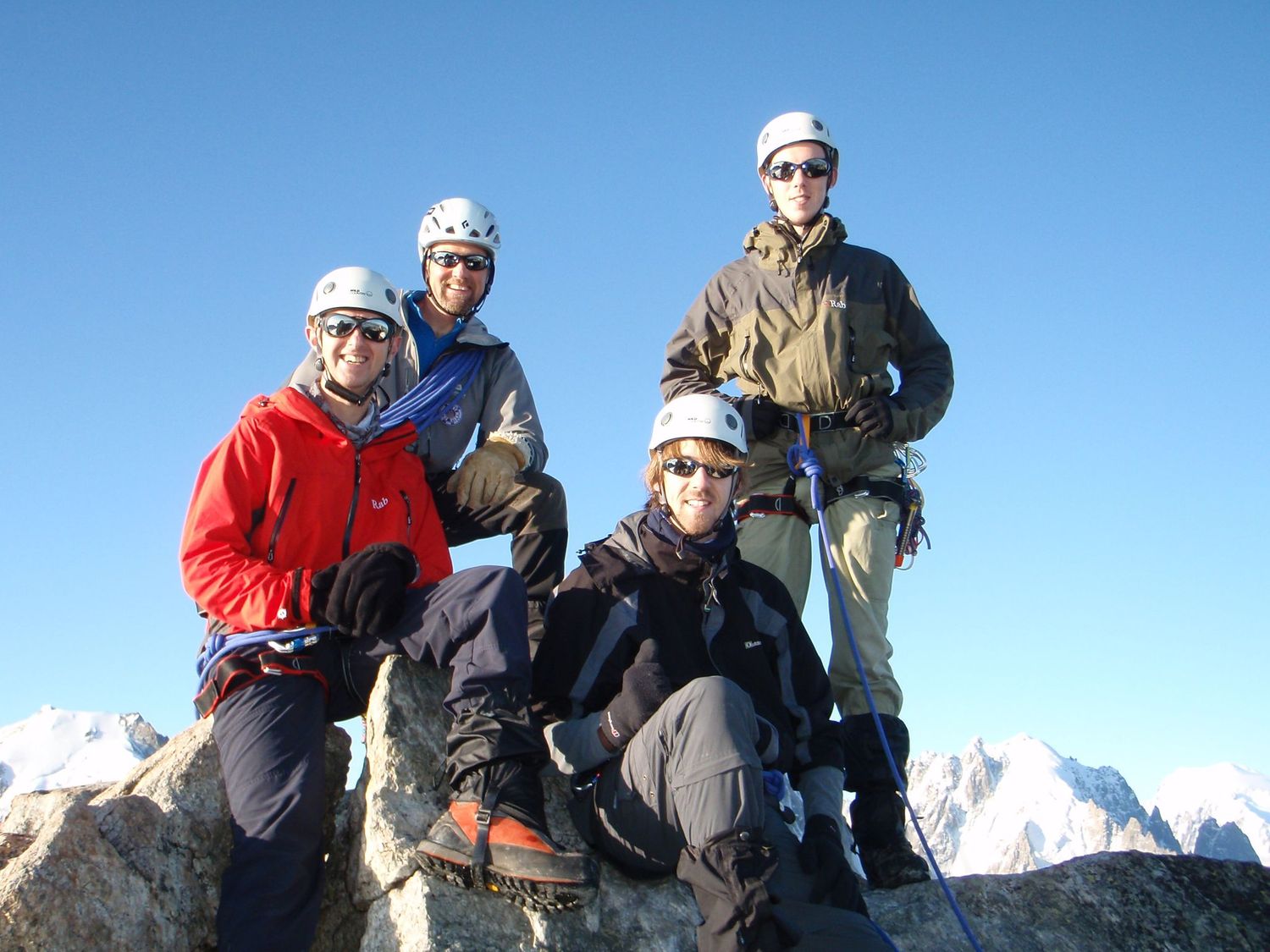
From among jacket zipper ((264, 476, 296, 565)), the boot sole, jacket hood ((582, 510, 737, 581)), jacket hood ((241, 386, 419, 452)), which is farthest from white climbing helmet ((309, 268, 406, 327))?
the boot sole

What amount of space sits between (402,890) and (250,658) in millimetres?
1502

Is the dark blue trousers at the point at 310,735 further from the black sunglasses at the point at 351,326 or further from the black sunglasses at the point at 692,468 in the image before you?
the black sunglasses at the point at 351,326

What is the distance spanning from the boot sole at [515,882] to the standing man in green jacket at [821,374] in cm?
297

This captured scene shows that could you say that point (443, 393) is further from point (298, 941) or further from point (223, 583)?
point (298, 941)

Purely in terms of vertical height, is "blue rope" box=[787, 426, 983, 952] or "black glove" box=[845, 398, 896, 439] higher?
"black glove" box=[845, 398, 896, 439]

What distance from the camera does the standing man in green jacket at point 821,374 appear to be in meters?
8.61

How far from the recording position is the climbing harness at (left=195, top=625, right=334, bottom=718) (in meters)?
6.35

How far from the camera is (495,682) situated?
20.1 feet

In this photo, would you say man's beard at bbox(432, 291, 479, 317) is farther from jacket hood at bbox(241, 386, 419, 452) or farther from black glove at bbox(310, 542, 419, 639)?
black glove at bbox(310, 542, 419, 639)

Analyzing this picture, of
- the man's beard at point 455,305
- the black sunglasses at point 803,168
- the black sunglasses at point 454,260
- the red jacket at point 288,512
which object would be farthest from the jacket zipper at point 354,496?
the black sunglasses at point 803,168

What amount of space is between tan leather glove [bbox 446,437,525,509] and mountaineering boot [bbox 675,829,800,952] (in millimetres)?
3412

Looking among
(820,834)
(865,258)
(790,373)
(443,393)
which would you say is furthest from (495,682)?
(865,258)

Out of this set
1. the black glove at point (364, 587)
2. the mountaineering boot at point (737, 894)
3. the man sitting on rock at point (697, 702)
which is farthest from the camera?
the black glove at point (364, 587)

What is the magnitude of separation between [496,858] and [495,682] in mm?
891
